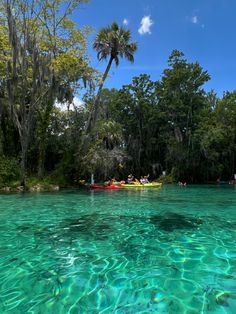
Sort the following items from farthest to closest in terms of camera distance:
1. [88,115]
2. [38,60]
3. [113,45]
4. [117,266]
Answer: [88,115] → [113,45] → [38,60] → [117,266]

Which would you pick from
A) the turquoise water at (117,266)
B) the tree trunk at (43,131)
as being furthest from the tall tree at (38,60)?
the turquoise water at (117,266)

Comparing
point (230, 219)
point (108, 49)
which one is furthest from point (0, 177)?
point (230, 219)

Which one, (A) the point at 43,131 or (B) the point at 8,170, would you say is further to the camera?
(A) the point at 43,131

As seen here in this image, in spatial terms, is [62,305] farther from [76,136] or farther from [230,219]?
[76,136]

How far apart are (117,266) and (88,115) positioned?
2549cm

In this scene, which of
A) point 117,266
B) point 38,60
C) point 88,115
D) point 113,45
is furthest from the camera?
point 88,115

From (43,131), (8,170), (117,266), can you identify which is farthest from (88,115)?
(117,266)

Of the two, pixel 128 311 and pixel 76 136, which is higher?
pixel 76 136

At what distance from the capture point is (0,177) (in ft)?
73.3

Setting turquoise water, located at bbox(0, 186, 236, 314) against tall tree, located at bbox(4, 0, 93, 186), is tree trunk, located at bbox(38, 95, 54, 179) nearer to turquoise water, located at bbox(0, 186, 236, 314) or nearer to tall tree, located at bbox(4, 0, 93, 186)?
tall tree, located at bbox(4, 0, 93, 186)

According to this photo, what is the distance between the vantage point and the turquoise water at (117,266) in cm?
390

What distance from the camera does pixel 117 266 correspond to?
527 centimetres

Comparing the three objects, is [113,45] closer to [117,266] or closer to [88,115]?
[88,115]

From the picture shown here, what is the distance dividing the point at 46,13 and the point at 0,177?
1248 cm
